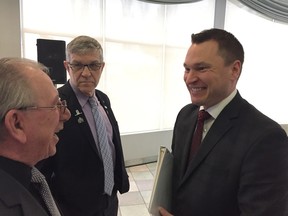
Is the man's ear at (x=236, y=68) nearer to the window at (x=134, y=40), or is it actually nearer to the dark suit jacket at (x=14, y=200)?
the dark suit jacket at (x=14, y=200)

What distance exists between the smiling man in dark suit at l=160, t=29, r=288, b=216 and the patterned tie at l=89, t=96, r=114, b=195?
0.46m

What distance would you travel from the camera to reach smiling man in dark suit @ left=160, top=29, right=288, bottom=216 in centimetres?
97

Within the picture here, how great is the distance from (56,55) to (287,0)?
158 inches

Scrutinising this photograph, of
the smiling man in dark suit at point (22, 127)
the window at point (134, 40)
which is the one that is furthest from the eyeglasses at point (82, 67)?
the window at point (134, 40)

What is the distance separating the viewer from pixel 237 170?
102 centimetres

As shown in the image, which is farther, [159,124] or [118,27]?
[159,124]

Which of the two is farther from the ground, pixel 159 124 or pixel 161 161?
pixel 161 161

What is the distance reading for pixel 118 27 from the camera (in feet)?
12.8

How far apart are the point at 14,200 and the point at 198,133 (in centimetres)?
82

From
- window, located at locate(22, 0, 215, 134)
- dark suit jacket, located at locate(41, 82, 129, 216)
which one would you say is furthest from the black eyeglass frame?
window, located at locate(22, 0, 215, 134)

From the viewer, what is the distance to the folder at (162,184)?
3.97ft

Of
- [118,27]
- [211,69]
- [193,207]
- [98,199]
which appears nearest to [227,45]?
[211,69]

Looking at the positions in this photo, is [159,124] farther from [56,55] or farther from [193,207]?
[193,207]

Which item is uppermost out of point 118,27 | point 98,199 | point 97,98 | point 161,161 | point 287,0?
point 287,0
